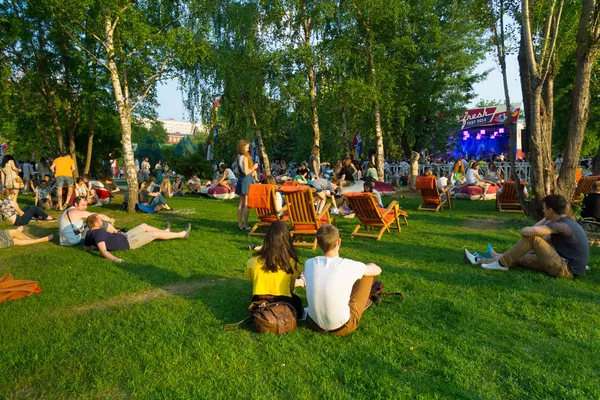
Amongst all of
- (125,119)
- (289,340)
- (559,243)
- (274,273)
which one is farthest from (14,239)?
(559,243)

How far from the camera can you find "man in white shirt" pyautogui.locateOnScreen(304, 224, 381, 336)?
349 cm

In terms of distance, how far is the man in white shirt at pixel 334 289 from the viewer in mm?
3488

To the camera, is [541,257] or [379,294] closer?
[379,294]

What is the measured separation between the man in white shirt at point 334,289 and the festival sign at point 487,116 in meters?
41.4

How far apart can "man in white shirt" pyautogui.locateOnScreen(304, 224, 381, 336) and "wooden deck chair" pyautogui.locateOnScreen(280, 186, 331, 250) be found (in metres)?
3.43

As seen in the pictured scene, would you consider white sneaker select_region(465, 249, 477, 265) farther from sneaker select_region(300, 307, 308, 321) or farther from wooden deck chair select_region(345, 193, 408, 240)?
sneaker select_region(300, 307, 308, 321)

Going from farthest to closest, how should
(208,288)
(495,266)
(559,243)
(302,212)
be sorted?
(302,212), (495,266), (559,243), (208,288)

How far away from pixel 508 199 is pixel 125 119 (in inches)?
393

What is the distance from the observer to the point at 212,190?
51.2 ft

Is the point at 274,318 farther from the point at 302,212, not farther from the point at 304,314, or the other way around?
the point at 302,212

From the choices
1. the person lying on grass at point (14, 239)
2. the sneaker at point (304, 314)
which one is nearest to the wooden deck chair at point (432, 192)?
the sneaker at point (304, 314)

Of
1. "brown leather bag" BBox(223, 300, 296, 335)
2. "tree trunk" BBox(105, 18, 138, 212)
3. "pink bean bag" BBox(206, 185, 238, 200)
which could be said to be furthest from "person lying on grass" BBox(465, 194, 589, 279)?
"pink bean bag" BBox(206, 185, 238, 200)

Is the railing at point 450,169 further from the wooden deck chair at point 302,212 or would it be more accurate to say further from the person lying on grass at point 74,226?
the person lying on grass at point 74,226

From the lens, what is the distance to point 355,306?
367 centimetres
